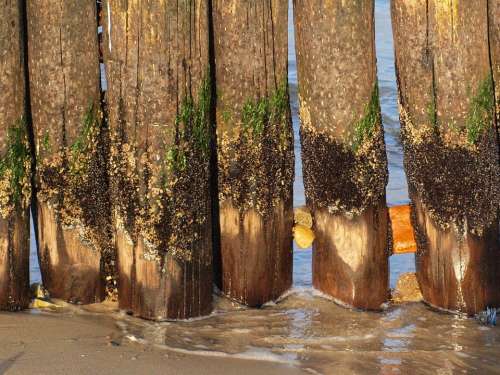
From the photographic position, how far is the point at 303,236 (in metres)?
5.95

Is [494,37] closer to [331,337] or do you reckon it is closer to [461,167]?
[461,167]

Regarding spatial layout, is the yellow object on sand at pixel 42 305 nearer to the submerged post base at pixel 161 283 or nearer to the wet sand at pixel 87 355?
the wet sand at pixel 87 355

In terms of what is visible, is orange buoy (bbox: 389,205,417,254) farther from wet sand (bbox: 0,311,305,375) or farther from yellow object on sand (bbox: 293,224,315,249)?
wet sand (bbox: 0,311,305,375)

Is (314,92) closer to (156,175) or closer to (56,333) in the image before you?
(156,175)

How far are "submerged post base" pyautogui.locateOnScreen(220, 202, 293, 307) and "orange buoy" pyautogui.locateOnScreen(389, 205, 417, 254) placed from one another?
62cm

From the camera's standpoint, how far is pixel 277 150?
5.70m

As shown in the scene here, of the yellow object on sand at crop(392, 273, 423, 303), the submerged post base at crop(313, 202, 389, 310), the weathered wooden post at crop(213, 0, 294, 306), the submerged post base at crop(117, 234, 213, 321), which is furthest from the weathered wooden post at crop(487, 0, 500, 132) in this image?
the submerged post base at crop(117, 234, 213, 321)

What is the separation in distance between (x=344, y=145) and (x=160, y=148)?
105 cm

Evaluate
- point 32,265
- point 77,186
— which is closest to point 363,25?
point 77,186

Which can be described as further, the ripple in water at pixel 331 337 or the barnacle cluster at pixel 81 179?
the barnacle cluster at pixel 81 179

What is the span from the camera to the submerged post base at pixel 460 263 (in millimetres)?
5812

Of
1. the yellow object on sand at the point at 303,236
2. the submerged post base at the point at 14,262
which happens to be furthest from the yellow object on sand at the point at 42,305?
the yellow object on sand at the point at 303,236

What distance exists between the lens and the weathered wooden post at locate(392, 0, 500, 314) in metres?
5.56

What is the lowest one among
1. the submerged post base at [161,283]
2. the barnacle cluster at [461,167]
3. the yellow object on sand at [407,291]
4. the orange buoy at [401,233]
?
the yellow object on sand at [407,291]
